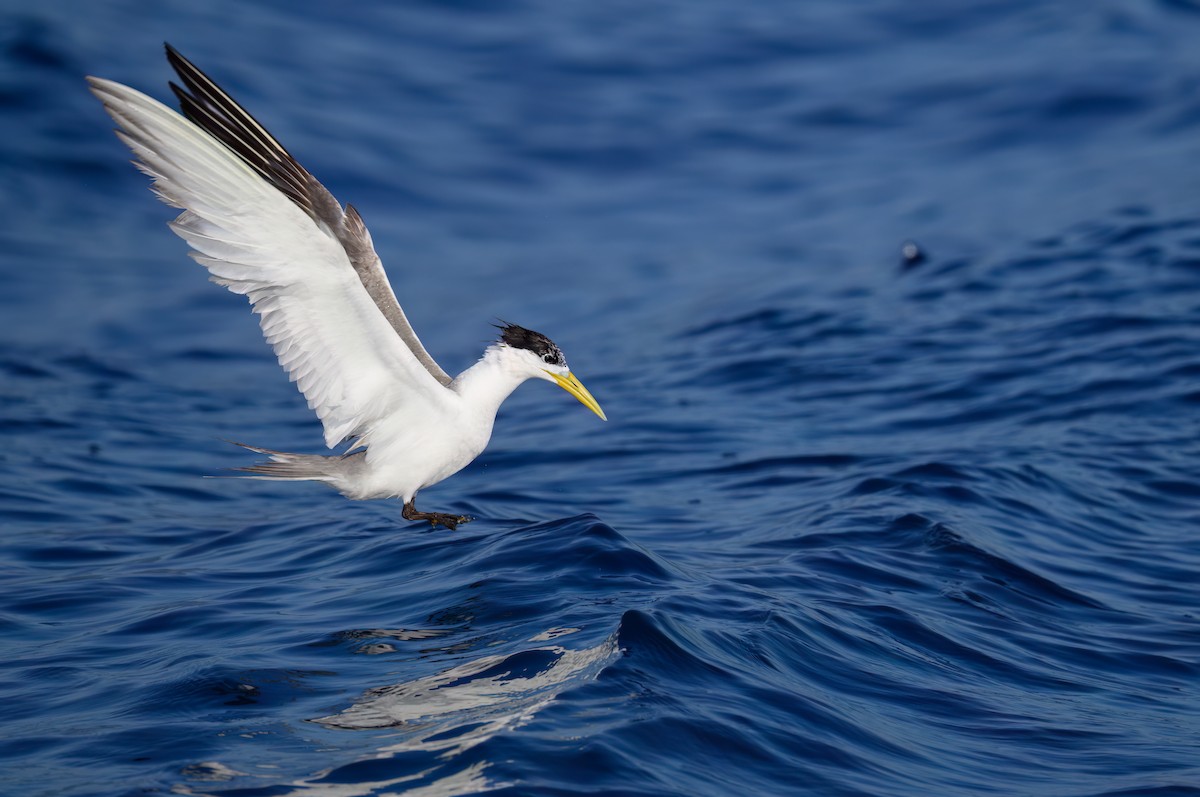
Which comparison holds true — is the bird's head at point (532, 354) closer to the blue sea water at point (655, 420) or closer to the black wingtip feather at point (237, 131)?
the blue sea water at point (655, 420)

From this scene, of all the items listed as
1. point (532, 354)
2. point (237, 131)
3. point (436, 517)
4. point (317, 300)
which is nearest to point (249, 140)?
point (237, 131)

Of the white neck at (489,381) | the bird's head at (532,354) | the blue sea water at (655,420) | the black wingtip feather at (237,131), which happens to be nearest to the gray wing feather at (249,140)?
the black wingtip feather at (237,131)

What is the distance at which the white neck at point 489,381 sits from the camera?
7320mm

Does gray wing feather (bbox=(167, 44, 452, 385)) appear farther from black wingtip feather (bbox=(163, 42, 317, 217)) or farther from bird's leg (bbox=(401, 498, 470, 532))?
bird's leg (bbox=(401, 498, 470, 532))

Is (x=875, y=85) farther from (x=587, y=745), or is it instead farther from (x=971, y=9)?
(x=587, y=745)

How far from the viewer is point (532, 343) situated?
7477 mm

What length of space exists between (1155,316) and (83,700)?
11150 millimetres

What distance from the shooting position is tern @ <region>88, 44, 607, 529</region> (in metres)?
6.14

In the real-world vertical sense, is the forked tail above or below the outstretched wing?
below


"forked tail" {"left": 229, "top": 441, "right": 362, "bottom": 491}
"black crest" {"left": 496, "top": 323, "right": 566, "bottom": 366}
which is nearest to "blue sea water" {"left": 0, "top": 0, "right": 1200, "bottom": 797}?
"forked tail" {"left": 229, "top": 441, "right": 362, "bottom": 491}

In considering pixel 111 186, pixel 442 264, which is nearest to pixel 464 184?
pixel 442 264

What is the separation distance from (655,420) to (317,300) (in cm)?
638

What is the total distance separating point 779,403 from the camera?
42.0 feet

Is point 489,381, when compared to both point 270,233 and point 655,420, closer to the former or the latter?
point 270,233
